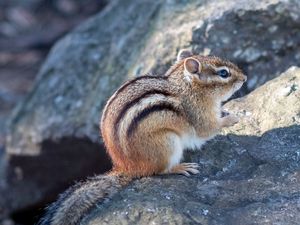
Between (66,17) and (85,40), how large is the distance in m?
3.68

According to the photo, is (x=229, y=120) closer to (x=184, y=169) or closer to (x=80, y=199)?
(x=184, y=169)

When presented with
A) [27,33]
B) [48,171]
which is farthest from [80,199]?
[27,33]

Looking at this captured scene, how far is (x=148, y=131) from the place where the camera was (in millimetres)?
4828

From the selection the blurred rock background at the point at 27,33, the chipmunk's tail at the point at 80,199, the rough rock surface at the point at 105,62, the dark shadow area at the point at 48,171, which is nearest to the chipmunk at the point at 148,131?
the chipmunk's tail at the point at 80,199

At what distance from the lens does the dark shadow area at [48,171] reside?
7191mm

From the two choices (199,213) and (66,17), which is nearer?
(199,213)

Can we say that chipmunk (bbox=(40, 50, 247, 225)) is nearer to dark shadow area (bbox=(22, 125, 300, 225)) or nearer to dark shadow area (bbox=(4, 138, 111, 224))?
dark shadow area (bbox=(22, 125, 300, 225))

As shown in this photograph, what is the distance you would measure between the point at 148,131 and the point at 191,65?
636 mm

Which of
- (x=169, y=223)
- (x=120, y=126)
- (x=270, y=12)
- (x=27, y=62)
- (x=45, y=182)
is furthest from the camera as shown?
(x=27, y=62)

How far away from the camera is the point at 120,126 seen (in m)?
4.79

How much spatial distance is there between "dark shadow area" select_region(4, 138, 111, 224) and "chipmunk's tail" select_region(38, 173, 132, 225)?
217 cm

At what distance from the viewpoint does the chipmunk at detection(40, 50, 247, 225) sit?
4.76m

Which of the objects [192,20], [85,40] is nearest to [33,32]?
[85,40]

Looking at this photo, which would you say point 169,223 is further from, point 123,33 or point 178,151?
point 123,33
